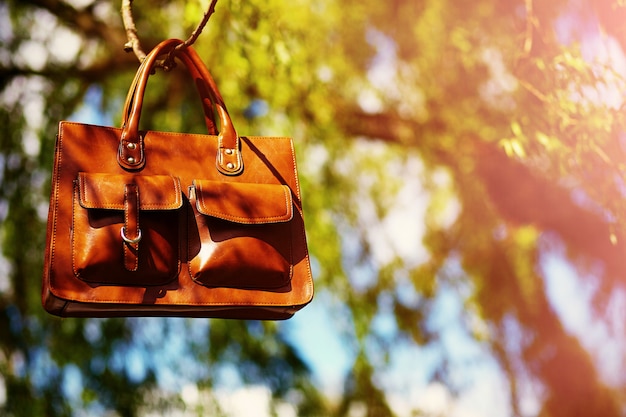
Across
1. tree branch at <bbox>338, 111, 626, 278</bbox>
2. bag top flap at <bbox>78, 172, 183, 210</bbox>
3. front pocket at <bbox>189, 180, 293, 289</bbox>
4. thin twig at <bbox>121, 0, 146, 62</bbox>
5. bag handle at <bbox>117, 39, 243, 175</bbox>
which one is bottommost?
tree branch at <bbox>338, 111, 626, 278</bbox>

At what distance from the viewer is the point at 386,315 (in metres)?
4.46

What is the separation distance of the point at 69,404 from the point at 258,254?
241 centimetres

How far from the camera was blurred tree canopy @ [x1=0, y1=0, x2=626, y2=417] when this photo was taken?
3629 millimetres

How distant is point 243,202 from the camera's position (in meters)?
1.49

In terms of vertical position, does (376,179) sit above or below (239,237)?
below

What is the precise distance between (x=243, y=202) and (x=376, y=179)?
3148 millimetres

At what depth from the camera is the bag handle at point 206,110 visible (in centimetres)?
145

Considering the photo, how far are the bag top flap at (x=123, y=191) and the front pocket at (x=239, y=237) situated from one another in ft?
0.15

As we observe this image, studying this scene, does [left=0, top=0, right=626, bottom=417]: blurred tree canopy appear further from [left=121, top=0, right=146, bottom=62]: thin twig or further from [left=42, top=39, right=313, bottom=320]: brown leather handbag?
[left=42, top=39, right=313, bottom=320]: brown leather handbag

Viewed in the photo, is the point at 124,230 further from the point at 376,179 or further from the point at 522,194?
the point at 522,194

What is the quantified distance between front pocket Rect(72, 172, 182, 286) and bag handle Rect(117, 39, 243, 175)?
0.15ft

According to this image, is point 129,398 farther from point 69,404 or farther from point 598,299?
point 598,299

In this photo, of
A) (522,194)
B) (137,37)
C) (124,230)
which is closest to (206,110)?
(137,37)

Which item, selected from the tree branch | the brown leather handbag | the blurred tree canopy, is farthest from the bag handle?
the tree branch
